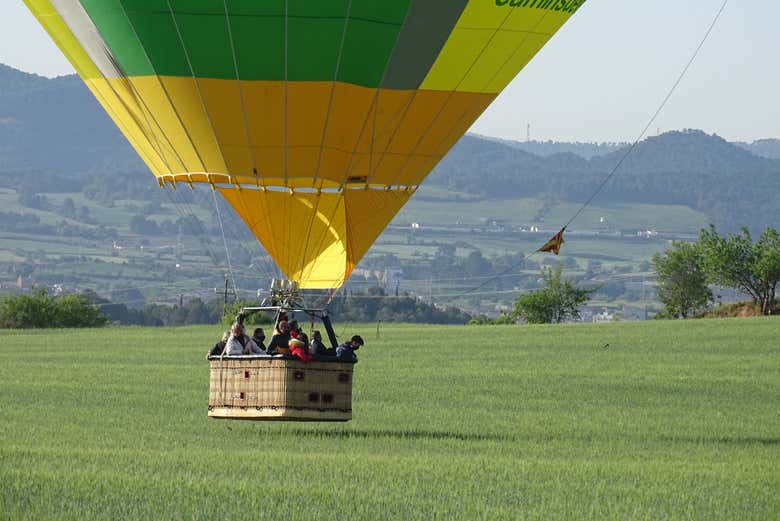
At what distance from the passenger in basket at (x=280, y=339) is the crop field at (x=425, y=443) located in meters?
1.06

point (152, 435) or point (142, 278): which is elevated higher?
point (142, 278)

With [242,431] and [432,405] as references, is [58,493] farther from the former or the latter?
[432,405]

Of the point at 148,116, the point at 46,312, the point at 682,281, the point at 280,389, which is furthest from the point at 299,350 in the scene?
the point at 682,281

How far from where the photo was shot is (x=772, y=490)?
44.3 ft

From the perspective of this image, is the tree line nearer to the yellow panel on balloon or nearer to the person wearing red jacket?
the person wearing red jacket

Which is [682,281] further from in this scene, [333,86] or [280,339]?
[333,86]

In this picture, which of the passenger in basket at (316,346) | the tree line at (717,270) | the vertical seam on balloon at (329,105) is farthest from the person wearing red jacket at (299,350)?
the tree line at (717,270)

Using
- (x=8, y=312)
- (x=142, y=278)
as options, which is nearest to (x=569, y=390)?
(x=8, y=312)

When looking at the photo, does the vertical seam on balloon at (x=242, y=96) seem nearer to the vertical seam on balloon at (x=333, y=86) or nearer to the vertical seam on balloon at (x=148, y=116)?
the vertical seam on balloon at (x=333, y=86)

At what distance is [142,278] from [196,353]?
151627 millimetres

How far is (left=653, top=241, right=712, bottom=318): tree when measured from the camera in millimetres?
80750

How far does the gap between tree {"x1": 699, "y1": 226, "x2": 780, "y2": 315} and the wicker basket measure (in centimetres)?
4835

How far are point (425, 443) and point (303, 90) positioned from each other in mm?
4537

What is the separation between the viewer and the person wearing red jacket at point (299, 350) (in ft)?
51.8
